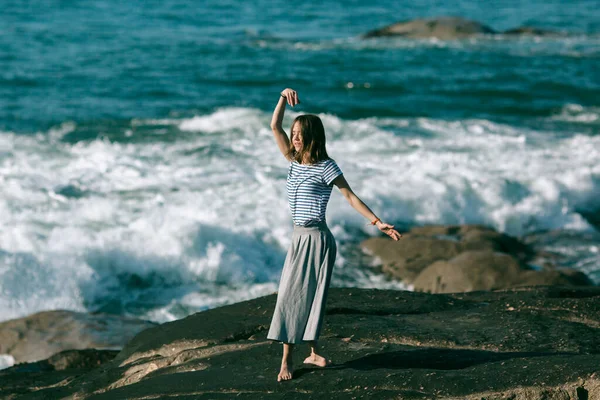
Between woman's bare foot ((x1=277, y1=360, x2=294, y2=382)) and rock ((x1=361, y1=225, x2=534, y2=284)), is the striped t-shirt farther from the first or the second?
rock ((x1=361, y1=225, x2=534, y2=284))

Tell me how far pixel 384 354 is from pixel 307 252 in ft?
2.80

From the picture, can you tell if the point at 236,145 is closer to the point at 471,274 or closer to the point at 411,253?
the point at 411,253

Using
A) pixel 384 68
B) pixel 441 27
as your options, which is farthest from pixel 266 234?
pixel 441 27

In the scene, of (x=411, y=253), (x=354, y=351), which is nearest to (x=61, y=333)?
(x=354, y=351)

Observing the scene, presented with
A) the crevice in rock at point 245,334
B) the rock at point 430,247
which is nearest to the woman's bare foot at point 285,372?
the crevice in rock at point 245,334

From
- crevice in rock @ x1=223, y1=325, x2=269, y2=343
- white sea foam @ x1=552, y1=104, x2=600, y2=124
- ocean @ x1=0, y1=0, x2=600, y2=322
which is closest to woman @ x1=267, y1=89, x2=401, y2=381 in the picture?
crevice in rock @ x1=223, y1=325, x2=269, y2=343

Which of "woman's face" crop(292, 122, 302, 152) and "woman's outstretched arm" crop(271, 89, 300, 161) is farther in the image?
"woman's outstretched arm" crop(271, 89, 300, 161)

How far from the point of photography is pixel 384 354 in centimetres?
566

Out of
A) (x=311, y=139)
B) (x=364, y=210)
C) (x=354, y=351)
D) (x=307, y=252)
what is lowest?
(x=354, y=351)

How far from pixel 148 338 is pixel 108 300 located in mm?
4589

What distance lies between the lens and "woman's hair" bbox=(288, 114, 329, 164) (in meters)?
5.25

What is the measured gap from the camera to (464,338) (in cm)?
596

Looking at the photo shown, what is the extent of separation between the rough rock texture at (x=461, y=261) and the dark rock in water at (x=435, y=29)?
61.8 ft

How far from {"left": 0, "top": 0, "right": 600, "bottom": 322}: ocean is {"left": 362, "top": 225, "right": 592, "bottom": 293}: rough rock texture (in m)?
0.36
